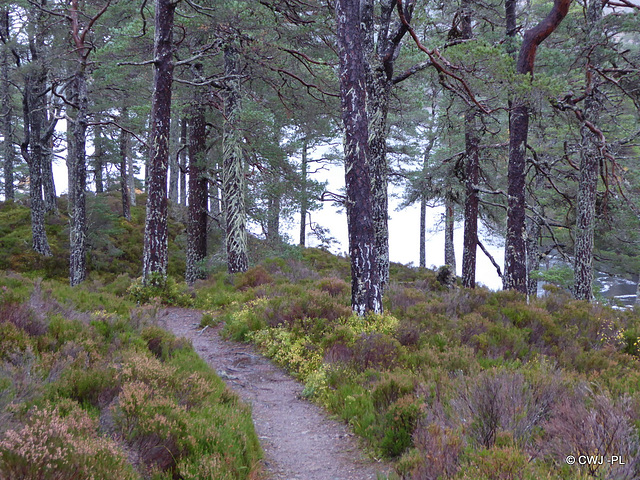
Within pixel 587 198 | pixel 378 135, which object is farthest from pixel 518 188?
pixel 378 135

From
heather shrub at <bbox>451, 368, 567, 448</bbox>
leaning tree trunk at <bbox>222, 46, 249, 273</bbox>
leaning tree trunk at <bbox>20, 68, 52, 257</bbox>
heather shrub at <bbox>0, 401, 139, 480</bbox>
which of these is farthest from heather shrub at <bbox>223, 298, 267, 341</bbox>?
leaning tree trunk at <bbox>20, 68, 52, 257</bbox>

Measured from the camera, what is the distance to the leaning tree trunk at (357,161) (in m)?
7.71

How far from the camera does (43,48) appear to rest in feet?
57.1

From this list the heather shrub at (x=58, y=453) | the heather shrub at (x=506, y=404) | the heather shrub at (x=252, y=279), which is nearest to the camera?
the heather shrub at (x=58, y=453)

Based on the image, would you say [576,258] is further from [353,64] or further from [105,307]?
[105,307]

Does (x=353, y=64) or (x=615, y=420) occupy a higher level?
(x=353, y=64)

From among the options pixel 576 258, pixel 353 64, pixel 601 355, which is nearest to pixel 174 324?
pixel 353 64

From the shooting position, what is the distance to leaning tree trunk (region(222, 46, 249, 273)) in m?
12.9

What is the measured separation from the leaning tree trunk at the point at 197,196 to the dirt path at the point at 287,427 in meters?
7.63

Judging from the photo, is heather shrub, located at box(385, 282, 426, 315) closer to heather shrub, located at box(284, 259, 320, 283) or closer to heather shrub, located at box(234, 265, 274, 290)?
heather shrub, located at box(284, 259, 320, 283)

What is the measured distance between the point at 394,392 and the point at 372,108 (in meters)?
7.87

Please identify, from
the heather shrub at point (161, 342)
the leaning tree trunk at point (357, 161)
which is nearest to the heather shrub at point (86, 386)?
the heather shrub at point (161, 342)

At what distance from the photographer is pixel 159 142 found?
1065cm

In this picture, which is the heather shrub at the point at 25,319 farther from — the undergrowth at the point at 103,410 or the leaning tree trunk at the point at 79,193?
the leaning tree trunk at the point at 79,193
